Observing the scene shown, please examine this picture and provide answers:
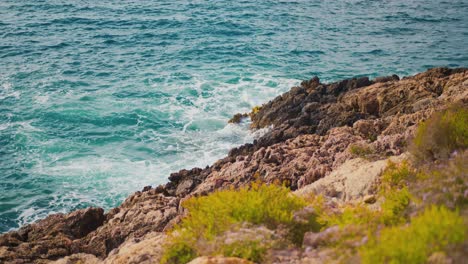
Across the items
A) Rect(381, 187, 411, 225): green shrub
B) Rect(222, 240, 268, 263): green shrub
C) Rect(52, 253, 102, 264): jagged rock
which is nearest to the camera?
Rect(222, 240, 268, 263): green shrub

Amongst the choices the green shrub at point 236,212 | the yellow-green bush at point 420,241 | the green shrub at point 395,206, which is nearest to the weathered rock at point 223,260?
the green shrub at point 236,212

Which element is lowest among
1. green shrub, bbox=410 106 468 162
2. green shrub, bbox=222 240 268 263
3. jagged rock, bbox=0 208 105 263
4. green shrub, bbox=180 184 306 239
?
jagged rock, bbox=0 208 105 263

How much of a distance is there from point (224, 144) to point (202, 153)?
139cm

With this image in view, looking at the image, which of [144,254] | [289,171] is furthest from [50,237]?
[289,171]

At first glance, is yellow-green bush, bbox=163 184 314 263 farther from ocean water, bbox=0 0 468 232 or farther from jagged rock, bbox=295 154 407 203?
ocean water, bbox=0 0 468 232

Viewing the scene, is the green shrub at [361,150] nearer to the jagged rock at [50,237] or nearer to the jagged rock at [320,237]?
the jagged rock at [320,237]

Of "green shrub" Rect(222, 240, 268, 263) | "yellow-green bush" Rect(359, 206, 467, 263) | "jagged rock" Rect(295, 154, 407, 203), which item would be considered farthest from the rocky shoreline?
"yellow-green bush" Rect(359, 206, 467, 263)

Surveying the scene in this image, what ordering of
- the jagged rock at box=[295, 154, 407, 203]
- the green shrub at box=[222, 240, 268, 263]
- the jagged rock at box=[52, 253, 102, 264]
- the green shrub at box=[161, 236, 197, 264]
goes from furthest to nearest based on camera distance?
the jagged rock at box=[52, 253, 102, 264] → the jagged rock at box=[295, 154, 407, 203] → the green shrub at box=[161, 236, 197, 264] → the green shrub at box=[222, 240, 268, 263]

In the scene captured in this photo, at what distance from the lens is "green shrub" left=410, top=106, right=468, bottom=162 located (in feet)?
31.0

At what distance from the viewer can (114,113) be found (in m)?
27.8

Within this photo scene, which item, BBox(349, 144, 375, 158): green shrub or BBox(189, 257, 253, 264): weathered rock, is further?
BBox(349, 144, 375, 158): green shrub

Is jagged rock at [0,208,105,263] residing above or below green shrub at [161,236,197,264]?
below

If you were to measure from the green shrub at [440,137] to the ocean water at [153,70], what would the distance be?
1293cm

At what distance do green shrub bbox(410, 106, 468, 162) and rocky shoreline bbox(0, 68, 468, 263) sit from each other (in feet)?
3.72
